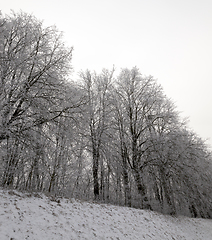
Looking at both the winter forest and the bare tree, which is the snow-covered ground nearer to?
the winter forest

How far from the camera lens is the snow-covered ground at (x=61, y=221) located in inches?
144

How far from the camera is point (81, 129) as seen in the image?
7.45m

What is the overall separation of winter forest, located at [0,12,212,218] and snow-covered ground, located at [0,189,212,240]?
5.60ft

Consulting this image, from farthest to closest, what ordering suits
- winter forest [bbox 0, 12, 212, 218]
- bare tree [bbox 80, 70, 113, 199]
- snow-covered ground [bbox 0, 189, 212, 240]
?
bare tree [bbox 80, 70, 113, 199] < winter forest [bbox 0, 12, 212, 218] < snow-covered ground [bbox 0, 189, 212, 240]

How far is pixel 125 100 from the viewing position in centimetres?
1296

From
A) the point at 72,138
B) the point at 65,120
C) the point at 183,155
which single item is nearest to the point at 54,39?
the point at 65,120

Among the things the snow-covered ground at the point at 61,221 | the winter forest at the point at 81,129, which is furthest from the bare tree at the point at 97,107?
the snow-covered ground at the point at 61,221

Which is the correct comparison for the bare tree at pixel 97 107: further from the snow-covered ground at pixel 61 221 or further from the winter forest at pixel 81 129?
the snow-covered ground at pixel 61 221

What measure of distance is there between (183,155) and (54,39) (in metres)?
9.62

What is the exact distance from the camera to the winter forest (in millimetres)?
6090

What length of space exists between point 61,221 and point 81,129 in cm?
376

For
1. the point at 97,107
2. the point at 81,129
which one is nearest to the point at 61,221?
the point at 81,129

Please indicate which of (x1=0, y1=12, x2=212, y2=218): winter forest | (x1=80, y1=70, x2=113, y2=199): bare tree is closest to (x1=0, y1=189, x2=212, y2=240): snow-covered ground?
(x1=0, y1=12, x2=212, y2=218): winter forest

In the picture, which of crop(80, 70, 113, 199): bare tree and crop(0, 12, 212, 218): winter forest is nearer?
crop(0, 12, 212, 218): winter forest
